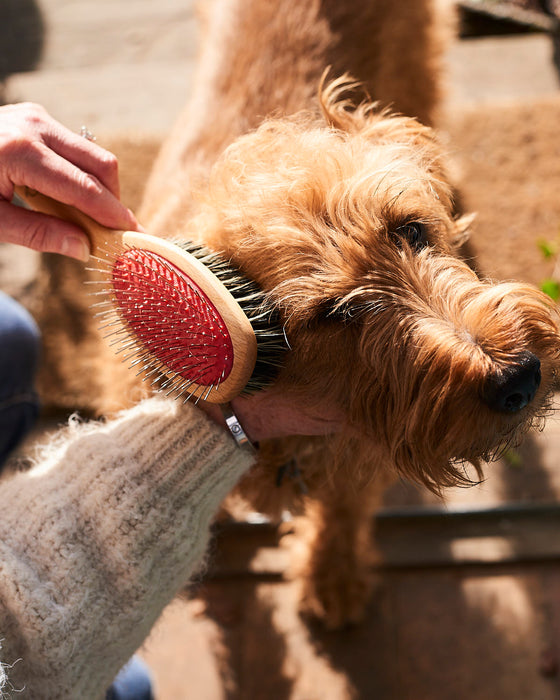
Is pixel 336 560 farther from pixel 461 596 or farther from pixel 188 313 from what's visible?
pixel 188 313

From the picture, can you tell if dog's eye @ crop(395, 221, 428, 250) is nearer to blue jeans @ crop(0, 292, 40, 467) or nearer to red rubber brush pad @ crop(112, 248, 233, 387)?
red rubber brush pad @ crop(112, 248, 233, 387)

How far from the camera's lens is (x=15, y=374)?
247 centimetres

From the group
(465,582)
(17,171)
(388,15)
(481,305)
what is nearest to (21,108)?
(17,171)

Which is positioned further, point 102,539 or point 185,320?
point 102,539

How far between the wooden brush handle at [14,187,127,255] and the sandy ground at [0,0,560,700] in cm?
137

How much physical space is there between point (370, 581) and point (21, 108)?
7.31 feet

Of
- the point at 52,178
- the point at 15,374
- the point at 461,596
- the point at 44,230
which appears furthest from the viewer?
the point at 461,596

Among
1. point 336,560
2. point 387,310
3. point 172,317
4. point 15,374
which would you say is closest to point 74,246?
point 172,317

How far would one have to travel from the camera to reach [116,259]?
1.48 m

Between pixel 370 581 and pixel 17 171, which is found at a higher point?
pixel 17 171

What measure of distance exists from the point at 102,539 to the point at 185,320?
60cm

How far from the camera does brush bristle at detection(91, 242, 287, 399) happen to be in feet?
4.54

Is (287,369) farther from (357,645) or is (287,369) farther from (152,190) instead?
(357,645)

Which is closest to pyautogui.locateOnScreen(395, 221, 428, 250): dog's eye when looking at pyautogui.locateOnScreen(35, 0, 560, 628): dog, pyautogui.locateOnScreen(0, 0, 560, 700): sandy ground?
pyautogui.locateOnScreen(35, 0, 560, 628): dog
